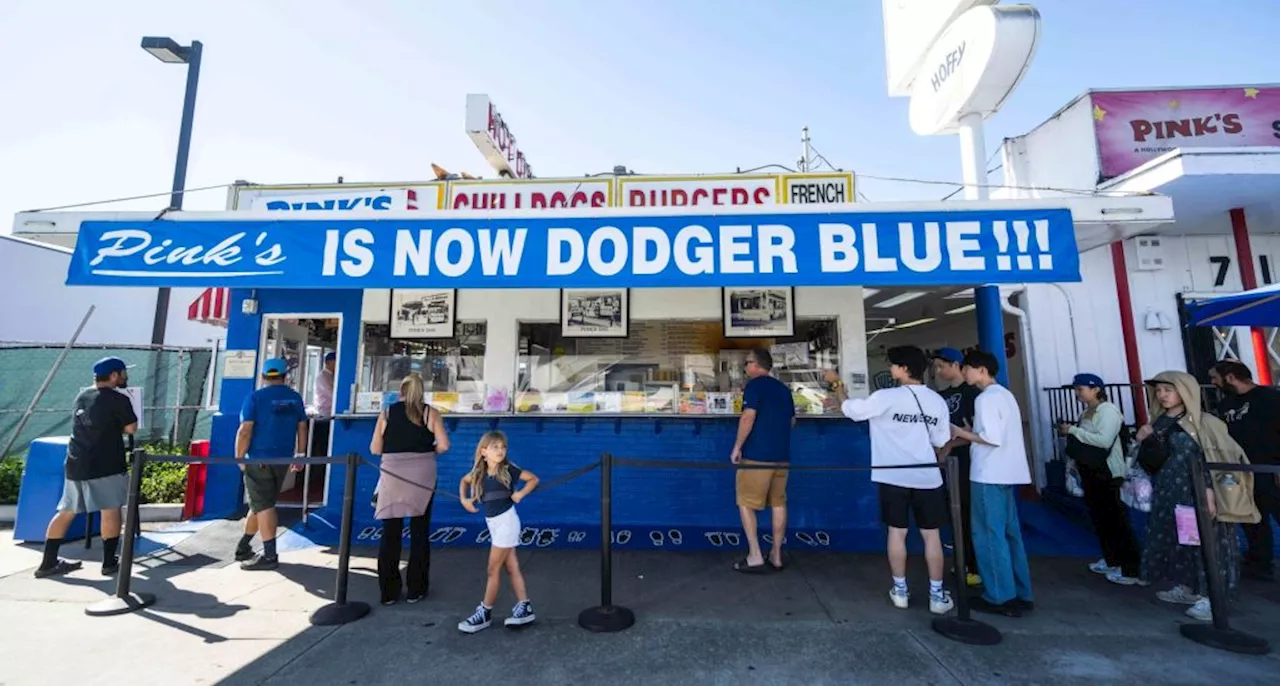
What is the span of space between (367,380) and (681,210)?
440 centimetres

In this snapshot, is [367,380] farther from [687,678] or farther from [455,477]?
[687,678]

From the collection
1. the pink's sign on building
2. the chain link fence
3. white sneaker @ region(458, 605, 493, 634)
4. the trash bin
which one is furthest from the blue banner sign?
the chain link fence

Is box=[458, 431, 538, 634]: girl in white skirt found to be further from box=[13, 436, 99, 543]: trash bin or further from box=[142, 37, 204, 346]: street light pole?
box=[142, 37, 204, 346]: street light pole

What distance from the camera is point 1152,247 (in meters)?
7.37

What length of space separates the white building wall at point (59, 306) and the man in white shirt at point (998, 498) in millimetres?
17876

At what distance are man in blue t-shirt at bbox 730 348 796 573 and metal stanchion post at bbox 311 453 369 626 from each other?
2.95m

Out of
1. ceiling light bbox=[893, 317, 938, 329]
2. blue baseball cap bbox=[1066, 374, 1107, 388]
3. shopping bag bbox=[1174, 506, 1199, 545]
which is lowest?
shopping bag bbox=[1174, 506, 1199, 545]

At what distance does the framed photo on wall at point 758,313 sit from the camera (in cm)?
656

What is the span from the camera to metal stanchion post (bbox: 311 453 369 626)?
3.83 metres

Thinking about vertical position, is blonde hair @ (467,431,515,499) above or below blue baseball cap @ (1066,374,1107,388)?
below

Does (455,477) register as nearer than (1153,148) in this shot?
Yes

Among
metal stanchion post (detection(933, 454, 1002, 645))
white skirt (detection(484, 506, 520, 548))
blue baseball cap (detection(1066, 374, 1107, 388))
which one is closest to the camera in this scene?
metal stanchion post (detection(933, 454, 1002, 645))

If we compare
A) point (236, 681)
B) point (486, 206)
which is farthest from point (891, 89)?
point (236, 681)

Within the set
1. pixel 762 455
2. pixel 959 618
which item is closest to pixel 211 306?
pixel 762 455
